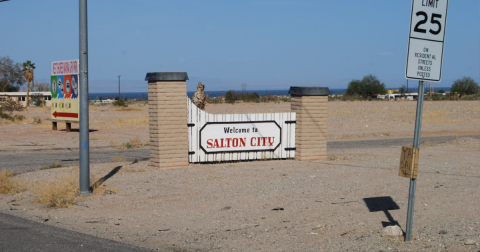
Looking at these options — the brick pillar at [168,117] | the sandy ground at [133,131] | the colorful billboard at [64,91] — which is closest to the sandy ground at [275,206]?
the brick pillar at [168,117]

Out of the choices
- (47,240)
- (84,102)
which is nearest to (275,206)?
(47,240)

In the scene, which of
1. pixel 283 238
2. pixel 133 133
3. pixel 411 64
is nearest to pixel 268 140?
pixel 283 238

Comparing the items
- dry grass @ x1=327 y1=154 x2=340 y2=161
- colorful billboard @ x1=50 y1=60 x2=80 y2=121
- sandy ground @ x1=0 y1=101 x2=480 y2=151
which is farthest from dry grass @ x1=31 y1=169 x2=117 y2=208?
colorful billboard @ x1=50 y1=60 x2=80 y2=121

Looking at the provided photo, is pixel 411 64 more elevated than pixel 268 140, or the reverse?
pixel 411 64

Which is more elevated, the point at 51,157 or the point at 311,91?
the point at 311,91

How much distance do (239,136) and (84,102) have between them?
5.47 m

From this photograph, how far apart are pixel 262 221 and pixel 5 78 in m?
96.4

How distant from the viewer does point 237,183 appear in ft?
38.5

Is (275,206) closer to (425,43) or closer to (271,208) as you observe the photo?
(271,208)

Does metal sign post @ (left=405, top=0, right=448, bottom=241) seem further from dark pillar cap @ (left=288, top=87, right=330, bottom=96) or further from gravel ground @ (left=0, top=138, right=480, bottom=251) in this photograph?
dark pillar cap @ (left=288, top=87, right=330, bottom=96)

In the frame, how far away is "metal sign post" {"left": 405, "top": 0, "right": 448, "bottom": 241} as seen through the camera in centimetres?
652

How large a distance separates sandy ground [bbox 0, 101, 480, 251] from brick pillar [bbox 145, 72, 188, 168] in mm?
474

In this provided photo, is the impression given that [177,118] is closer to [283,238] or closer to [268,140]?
[268,140]

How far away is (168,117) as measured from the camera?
13.5m
